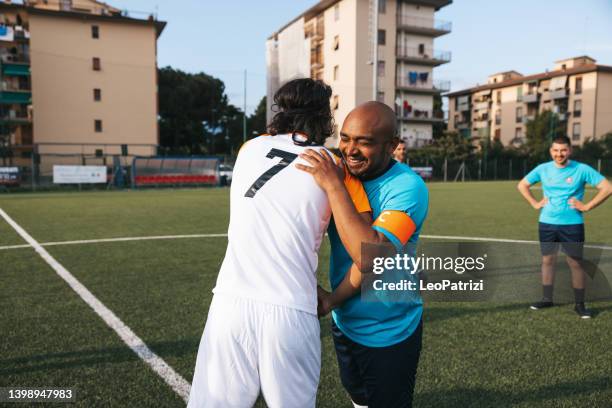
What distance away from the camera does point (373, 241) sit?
183 cm

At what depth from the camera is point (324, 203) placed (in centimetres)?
188

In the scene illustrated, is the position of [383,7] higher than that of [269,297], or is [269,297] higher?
[383,7]

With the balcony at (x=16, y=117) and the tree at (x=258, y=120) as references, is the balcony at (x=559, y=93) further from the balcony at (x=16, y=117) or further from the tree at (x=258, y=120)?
the balcony at (x=16, y=117)

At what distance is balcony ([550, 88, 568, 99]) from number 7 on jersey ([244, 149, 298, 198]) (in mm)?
77907

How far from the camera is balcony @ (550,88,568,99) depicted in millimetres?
69562

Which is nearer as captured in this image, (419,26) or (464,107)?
(419,26)

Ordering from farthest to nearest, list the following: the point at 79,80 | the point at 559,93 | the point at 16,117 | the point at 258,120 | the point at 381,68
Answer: the point at 258,120 < the point at 559,93 < the point at 381,68 < the point at 16,117 < the point at 79,80

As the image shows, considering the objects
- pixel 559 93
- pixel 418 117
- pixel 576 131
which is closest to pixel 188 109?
pixel 418 117

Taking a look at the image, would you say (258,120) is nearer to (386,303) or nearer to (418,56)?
(418,56)

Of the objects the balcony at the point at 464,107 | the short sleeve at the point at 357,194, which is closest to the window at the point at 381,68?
the balcony at the point at 464,107

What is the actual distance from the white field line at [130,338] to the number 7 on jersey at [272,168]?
2387 mm

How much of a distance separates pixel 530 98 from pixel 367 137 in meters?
80.6

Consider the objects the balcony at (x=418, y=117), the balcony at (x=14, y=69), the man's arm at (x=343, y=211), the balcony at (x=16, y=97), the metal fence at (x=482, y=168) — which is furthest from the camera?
the balcony at (x=418, y=117)

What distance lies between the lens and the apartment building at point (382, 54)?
2108 inches
